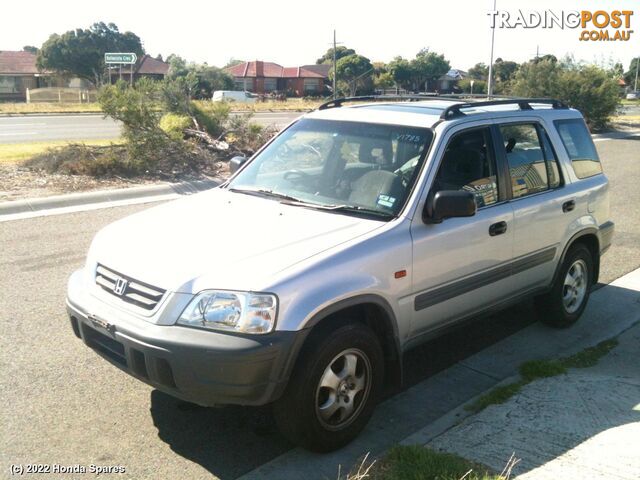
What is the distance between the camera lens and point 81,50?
2697 inches

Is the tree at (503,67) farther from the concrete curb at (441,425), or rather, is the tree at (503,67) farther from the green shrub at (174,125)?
the concrete curb at (441,425)

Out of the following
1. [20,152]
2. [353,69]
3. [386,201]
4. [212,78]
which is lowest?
[20,152]

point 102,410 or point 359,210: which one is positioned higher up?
point 359,210

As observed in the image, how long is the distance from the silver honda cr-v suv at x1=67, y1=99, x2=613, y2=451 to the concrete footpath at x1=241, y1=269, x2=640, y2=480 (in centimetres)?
18

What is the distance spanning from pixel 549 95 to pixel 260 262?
26656mm

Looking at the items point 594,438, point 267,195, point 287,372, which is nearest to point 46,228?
point 267,195

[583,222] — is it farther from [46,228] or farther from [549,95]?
[549,95]

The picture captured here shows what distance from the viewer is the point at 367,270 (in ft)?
12.1

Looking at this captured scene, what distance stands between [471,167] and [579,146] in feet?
5.73

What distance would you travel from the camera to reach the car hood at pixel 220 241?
3.39 m

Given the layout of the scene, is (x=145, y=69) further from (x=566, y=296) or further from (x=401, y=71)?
(x=566, y=296)

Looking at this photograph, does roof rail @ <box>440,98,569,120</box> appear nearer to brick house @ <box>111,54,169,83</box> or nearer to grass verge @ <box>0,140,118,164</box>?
grass verge @ <box>0,140,118,164</box>

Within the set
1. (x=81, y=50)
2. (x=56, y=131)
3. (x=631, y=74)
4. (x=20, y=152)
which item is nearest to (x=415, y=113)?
(x=20, y=152)

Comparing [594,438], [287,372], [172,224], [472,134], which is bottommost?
[594,438]
